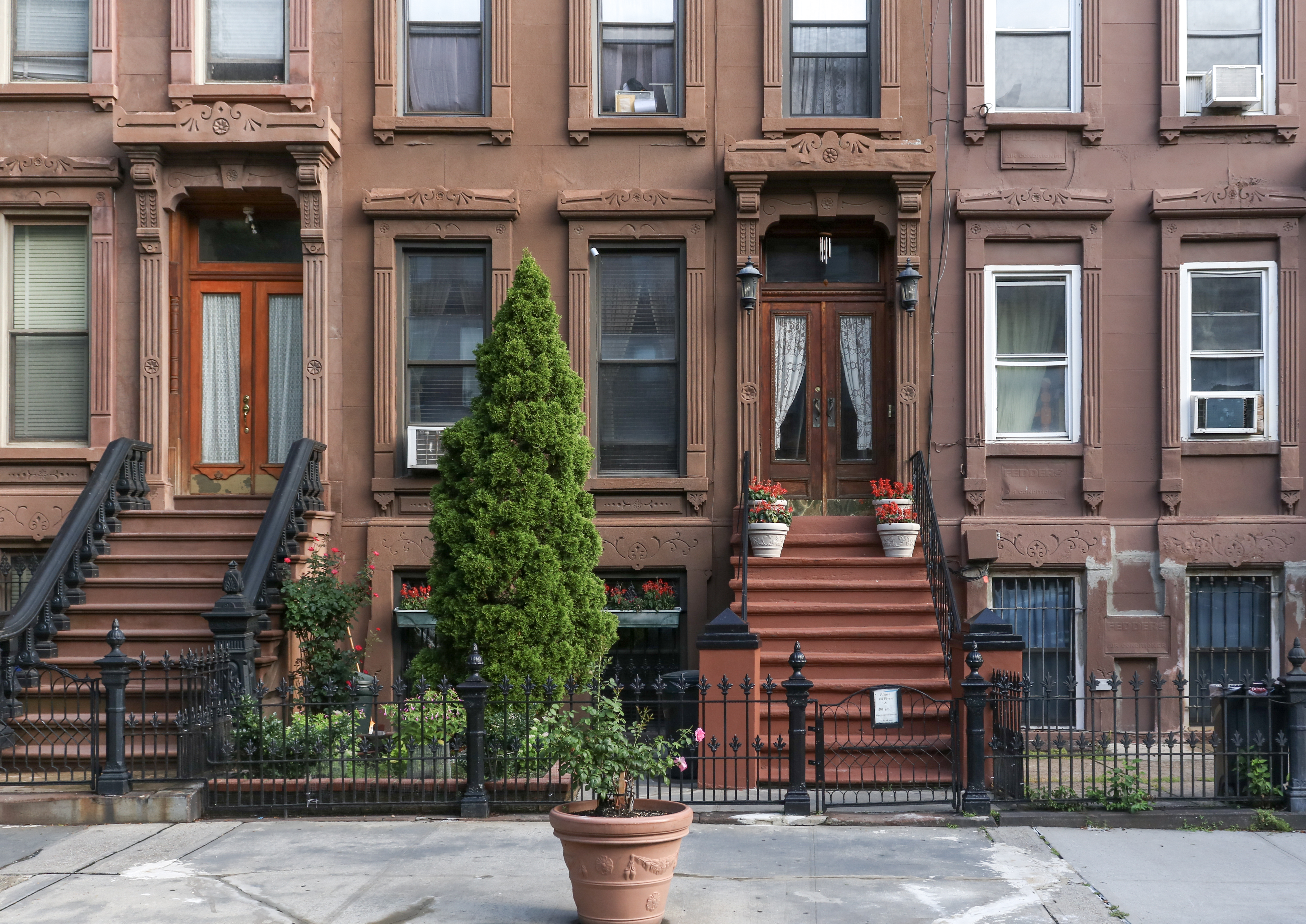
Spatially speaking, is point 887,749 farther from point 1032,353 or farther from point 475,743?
point 1032,353

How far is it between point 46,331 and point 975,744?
10.2m

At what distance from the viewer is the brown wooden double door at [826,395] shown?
1338cm

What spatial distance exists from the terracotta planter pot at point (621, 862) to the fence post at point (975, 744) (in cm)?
320

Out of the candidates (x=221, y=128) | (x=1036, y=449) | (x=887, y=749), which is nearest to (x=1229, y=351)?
(x=1036, y=449)

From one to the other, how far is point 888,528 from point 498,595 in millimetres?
3983

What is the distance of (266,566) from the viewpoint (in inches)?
427

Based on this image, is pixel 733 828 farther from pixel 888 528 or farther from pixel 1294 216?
pixel 1294 216

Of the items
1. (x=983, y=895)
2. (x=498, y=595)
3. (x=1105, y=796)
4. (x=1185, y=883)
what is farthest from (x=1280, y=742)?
(x=498, y=595)

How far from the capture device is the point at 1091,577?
41.7 feet

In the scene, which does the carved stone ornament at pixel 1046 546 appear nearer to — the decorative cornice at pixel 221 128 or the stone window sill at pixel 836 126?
the stone window sill at pixel 836 126

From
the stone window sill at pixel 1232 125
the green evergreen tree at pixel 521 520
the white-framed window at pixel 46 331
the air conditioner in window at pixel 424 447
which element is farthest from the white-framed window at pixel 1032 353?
the white-framed window at pixel 46 331

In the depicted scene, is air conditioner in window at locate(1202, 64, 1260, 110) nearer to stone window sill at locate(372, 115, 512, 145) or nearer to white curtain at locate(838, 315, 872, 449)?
white curtain at locate(838, 315, 872, 449)

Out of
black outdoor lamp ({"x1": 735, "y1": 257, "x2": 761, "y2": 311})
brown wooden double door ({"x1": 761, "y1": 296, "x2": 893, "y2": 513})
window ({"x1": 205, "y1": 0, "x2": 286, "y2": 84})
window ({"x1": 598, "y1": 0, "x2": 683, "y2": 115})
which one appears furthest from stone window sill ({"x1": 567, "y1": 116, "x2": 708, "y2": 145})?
window ({"x1": 205, "y1": 0, "x2": 286, "y2": 84})

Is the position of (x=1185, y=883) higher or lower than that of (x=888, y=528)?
lower
